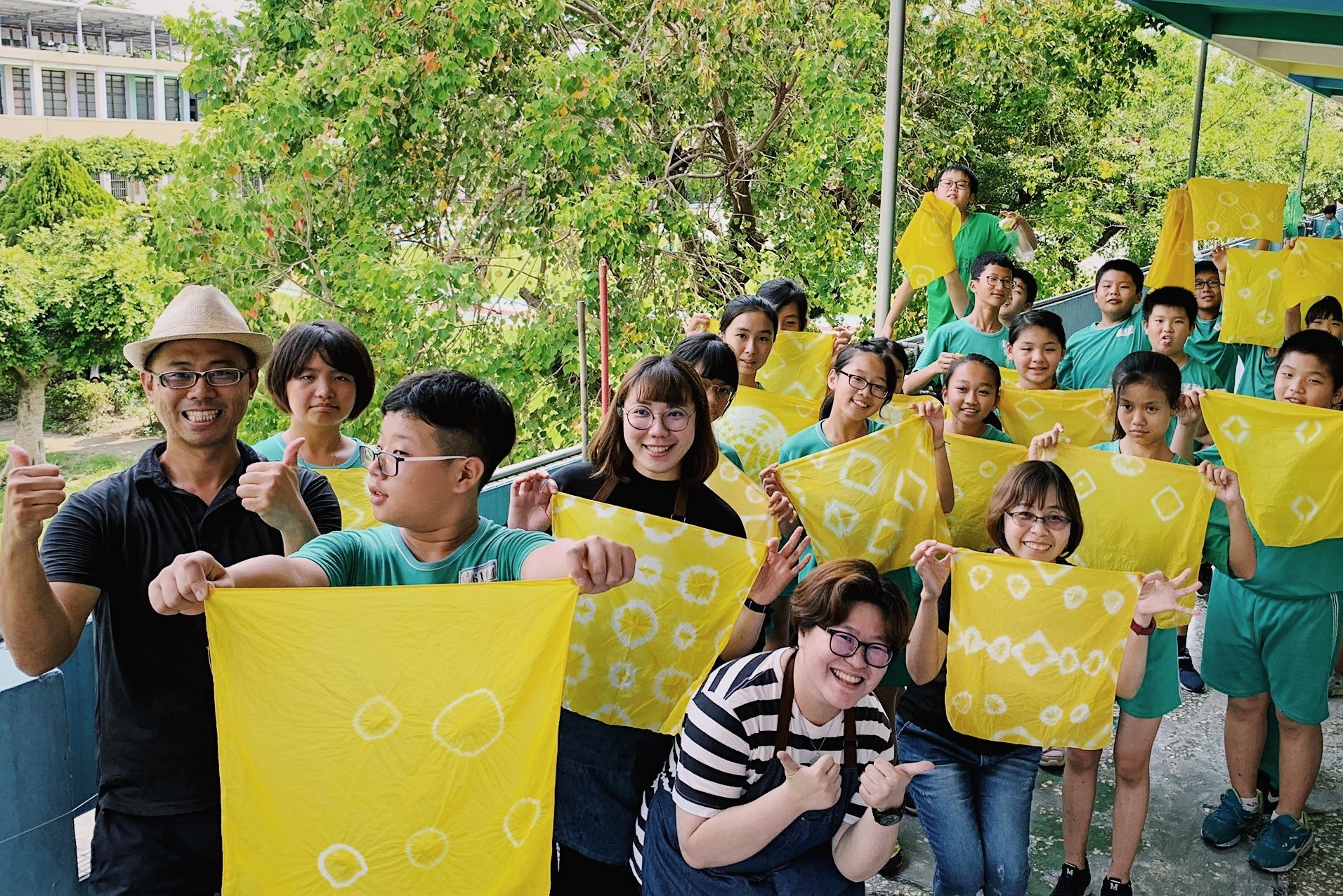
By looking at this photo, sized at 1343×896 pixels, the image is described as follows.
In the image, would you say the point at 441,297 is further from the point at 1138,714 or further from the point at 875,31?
the point at 1138,714

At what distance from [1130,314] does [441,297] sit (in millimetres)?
4143

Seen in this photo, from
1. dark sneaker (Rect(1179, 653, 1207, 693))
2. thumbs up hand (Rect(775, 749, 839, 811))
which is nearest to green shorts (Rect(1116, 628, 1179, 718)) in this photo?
thumbs up hand (Rect(775, 749, 839, 811))

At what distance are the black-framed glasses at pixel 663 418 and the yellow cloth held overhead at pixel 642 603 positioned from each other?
225 mm

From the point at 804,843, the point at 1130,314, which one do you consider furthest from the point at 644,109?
the point at 804,843

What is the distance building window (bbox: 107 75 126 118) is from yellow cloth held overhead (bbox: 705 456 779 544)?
64.4ft

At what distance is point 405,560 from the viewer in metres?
2.27

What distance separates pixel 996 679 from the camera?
3.04 meters

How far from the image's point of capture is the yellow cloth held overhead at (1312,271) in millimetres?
6047

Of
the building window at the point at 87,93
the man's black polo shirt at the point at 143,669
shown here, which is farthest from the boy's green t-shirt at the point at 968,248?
the building window at the point at 87,93

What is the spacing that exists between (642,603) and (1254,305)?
434 cm

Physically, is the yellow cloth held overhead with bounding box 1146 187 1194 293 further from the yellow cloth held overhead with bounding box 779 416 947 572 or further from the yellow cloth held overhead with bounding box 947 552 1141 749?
the yellow cloth held overhead with bounding box 947 552 1141 749

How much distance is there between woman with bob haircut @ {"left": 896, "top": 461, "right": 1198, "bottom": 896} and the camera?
9.94 feet

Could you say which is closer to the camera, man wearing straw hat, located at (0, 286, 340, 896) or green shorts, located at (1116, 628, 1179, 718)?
man wearing straw hat, located at (0, 286, 340, 896)

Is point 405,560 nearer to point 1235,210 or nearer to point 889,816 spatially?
point 889,816
